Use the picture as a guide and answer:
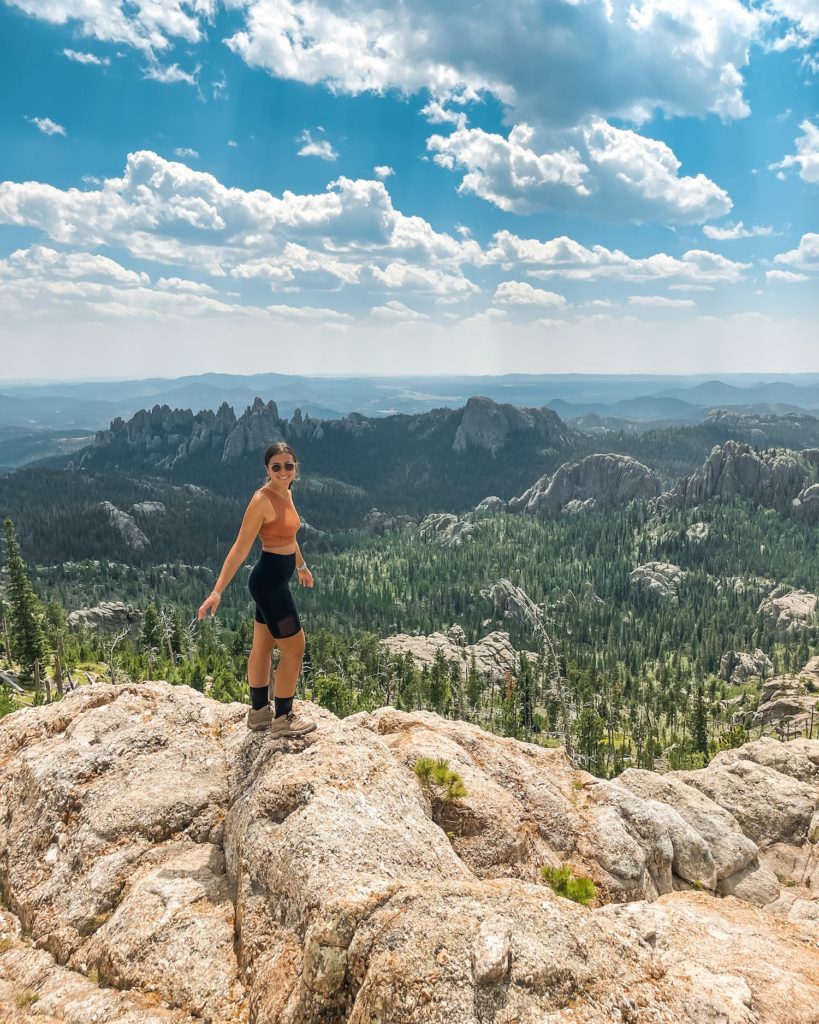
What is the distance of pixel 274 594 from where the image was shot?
12.0m

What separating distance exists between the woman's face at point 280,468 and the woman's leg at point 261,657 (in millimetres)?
3271

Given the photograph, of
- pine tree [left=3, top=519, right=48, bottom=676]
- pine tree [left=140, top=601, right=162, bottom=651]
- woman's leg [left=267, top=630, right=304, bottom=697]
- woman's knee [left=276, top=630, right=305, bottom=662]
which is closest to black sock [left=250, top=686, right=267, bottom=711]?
woman's leg [left=267, top=630, right=304, bottom=697]

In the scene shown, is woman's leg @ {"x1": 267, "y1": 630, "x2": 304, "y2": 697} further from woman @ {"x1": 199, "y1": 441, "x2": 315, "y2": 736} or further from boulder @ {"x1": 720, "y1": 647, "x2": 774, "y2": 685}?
boulder @ {"x1": 720, "y1": 647, "x2": 774, "y2": 685}

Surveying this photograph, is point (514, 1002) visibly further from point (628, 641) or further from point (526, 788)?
point (628, 641)

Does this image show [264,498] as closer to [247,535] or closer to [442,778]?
[247,535]

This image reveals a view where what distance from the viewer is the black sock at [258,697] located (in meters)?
12.8

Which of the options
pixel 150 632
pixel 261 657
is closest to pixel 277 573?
pixel 261 657

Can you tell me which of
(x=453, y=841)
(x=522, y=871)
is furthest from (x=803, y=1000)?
(x=453, y=841)

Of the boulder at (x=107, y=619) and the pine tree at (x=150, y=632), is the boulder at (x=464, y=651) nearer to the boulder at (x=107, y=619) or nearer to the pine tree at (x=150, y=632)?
the pine tree at (x=150, y=632)

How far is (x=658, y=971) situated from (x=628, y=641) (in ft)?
651

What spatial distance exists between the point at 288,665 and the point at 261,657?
86cm

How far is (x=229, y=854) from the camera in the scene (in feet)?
34.3

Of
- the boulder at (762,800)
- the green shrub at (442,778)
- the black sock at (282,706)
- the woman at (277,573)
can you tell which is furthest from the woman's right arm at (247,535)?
the boulder at (762,800)

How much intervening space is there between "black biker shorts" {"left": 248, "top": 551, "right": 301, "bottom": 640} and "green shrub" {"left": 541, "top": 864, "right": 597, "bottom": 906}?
777 centimetres
